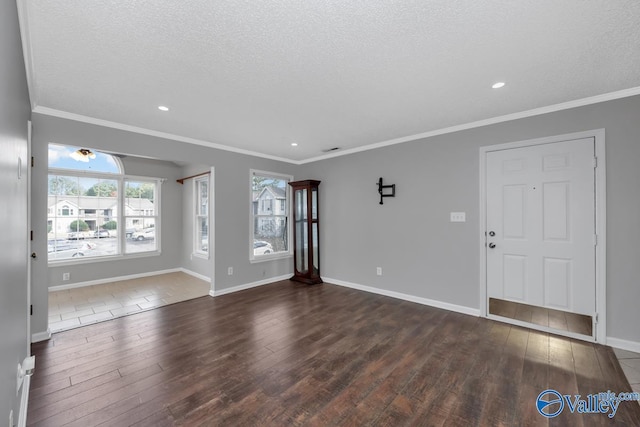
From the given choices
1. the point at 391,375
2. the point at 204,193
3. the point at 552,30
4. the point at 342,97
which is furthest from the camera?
the point at 204,193

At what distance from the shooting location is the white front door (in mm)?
2771

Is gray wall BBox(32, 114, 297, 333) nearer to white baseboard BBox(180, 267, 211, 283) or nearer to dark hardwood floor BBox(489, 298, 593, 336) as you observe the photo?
white baseboard BBox(180, 267, 211, 283)

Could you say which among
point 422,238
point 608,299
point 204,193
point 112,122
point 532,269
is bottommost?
point 608,299

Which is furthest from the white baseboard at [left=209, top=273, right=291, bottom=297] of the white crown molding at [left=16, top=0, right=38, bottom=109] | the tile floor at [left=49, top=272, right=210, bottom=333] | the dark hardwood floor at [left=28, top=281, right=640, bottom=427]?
the white crown molding at [left=16, top=0, right=38, bottom=109]

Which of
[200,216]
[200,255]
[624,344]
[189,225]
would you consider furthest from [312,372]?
[189,225]

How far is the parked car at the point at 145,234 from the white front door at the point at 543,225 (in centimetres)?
635

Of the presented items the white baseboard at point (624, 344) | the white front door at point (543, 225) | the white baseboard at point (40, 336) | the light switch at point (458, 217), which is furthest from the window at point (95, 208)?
the white baseboard at point (624, 344)

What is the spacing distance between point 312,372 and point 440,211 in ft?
8.78

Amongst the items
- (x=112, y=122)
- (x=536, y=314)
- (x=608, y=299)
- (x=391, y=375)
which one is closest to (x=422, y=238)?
(x=536, y=314)

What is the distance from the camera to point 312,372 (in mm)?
2211

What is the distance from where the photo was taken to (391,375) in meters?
2.18

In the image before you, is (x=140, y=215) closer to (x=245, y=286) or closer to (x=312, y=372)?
(x=245, y=286)

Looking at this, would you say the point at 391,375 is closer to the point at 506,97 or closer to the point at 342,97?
the point at 342,97

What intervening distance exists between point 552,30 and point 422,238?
8.77 ft
